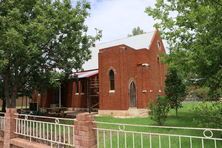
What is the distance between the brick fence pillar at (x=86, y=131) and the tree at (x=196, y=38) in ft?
20.3

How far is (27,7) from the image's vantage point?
17844mm

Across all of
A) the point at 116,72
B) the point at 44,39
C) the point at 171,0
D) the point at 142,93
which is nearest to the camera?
the point at 171,0

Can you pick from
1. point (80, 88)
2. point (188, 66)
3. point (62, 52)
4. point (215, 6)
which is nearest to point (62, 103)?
point (80, 88)

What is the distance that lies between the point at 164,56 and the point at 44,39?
6700 millimetres

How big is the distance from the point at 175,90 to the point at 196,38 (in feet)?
33.6

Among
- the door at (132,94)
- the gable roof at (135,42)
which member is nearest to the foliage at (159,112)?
the door at (132,94)

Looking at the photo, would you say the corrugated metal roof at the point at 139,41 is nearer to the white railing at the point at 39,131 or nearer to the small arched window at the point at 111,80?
the small arched window at the point at 111,80

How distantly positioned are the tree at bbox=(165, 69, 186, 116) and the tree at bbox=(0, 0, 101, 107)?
260 inches

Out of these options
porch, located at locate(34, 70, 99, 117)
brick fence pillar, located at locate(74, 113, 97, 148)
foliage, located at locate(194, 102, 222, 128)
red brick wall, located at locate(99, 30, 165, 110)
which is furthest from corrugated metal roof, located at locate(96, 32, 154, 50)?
brick fence pillar, located at locate(74, 113, 97, 148)

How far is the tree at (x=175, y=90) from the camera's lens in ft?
73.0

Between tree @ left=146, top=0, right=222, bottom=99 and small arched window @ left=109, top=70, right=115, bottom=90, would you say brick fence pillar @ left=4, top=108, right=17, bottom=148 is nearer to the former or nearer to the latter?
tree @ left=146, top=0, right=222, bottom=99

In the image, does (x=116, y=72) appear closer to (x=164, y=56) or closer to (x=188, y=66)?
(x=164, y=56)

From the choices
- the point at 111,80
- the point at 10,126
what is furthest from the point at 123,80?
the point at 10,126

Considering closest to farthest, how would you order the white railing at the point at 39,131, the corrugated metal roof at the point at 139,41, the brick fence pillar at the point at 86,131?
the brick fence pillar at the point at 86,131
the white railing at the point at 39,131
the corrugated metal roof at the point at 139,41
